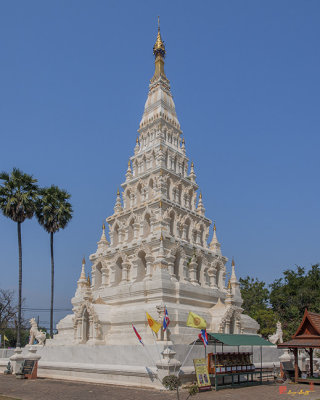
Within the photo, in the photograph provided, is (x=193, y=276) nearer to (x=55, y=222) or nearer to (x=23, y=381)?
(x=23, y=381)

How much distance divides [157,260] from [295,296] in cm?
3384

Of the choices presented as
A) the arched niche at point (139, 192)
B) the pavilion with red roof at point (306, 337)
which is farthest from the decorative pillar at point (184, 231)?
the pavilion with red roof at point (306, 337)

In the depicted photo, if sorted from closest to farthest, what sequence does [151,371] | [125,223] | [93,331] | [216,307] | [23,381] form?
[151,371], [23,381], [93,331], [216,307], [125,223]

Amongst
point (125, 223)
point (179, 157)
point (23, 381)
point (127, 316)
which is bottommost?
point (23, 381)

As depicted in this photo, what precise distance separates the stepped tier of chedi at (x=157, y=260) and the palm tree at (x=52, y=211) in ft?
24.2

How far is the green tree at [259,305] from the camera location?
50.0 meters

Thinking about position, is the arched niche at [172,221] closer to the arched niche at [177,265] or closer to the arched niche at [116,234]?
the arched niche at [177,265]

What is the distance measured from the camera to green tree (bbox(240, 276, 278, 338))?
164 feet

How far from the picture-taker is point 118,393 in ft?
62.0

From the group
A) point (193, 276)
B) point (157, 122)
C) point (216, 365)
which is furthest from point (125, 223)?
point (216, 365)

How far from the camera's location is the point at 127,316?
1150 inches

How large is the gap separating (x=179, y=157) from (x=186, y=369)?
24.6 m

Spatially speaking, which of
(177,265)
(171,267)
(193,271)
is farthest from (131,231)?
(193,271)

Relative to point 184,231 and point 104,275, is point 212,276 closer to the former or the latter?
point 184,231
